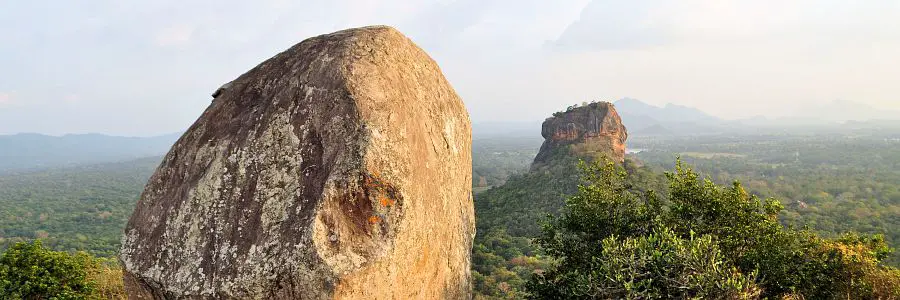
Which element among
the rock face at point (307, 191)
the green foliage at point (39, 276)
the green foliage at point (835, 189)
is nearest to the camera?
the rock face at point (307, 191)

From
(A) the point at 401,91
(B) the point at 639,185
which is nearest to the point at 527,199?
(B) the point at 639,185

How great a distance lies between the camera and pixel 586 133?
6925 centimetres

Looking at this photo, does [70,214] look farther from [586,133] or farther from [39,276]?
[39,276]

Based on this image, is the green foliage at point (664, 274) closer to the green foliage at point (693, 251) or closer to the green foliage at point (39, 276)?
the green foliage at point (693, 251)

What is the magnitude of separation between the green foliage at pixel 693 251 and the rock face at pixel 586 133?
55.5m

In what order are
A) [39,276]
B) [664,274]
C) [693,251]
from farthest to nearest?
[39,276] → [664,274] → [693,251]

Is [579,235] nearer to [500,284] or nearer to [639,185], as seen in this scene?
[500,284]

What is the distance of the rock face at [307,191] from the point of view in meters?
6.94

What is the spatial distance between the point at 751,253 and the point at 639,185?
4435cm

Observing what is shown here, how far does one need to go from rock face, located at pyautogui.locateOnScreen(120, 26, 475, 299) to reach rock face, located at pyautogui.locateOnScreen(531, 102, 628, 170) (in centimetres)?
5989

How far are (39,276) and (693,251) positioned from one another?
1872 cm

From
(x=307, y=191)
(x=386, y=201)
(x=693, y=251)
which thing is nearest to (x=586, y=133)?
(x=693, y=251)

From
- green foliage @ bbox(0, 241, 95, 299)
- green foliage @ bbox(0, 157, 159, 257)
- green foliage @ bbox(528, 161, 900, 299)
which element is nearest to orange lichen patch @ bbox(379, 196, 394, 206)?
green foliage @ bbox(528, 161, 900, 299)

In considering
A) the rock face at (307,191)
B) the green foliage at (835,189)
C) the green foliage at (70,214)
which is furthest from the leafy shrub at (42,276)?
the green foliage at (70,214)
